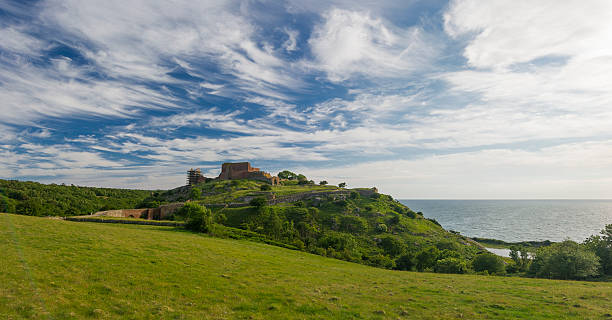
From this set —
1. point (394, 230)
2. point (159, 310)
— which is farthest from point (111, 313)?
point (394, 230)

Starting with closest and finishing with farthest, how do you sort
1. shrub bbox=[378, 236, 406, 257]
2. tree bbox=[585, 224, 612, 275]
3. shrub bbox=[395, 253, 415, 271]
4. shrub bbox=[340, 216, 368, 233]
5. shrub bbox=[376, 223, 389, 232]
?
tree bbox=[585, 224, 612, 275] < shrub bbox=[395, 253, 415, 271] < shrub bbox=[378, 236, 406, 257] < shrub bbox=[340, 216, 368, 233] < shrub bbox=[376, 223, 389, 232]

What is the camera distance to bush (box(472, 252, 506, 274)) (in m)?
57.3

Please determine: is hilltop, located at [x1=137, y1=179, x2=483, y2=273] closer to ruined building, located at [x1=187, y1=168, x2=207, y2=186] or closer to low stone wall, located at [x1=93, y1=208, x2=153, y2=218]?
low stone wall, located at [x1=93, y1=208, x2=153, y2=218]

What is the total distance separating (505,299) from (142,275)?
2488 cm

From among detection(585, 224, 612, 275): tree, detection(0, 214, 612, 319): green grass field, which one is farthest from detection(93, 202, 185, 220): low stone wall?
detection(585, 224, 612, 275): tree

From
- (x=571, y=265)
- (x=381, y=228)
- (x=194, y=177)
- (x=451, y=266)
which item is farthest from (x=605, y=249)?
(x=194, y=177)

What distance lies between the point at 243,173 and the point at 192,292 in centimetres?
15023

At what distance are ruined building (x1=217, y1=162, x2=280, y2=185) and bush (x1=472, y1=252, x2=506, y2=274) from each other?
111469 mm

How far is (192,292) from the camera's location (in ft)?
48.3

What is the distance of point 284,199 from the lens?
4641 inches

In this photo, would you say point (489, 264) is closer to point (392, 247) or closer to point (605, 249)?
point (605, 249)

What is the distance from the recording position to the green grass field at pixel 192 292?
37.5 ft

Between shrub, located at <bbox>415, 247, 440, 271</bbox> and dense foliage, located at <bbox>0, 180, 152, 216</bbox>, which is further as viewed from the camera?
shrub, located at <bbox>415, 247, 440, 271</bbox>

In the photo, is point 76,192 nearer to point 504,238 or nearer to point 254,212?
point 254,212
